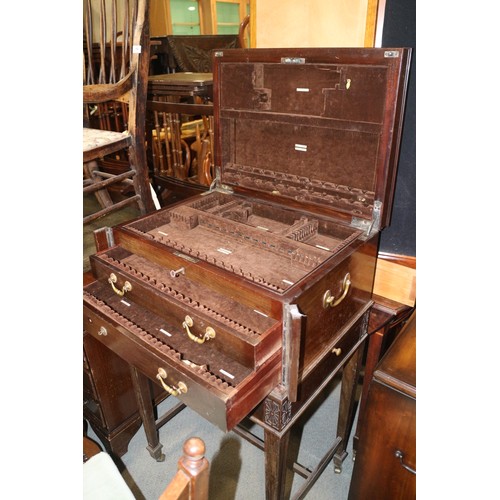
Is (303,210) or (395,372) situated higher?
(303,210)

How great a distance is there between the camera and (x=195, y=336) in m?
1.11

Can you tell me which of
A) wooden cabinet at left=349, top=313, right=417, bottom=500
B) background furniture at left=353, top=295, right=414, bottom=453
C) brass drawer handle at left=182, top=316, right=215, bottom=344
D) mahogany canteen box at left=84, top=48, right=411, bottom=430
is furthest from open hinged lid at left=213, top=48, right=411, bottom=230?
brass drawer handle at left=182, top=316, right=215, bottom=344

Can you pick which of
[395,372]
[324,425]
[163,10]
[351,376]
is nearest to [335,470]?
[324,425]

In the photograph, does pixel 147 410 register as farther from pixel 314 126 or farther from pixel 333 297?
pixel 314 126

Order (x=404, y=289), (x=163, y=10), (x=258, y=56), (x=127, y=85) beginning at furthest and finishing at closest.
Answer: (x=163, y=10) → (x=127, y=85) → (x=404, y=289) → (x=258, y=56)

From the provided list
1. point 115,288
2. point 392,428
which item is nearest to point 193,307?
point 115,288

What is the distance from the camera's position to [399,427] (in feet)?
3.89

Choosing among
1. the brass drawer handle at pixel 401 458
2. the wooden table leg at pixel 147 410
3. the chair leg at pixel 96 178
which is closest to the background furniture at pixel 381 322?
the brass drawer handle at pixel 401 458

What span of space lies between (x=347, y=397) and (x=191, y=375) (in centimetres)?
89

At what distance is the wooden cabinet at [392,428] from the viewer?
1148 millimetres

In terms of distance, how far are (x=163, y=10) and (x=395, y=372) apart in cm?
735

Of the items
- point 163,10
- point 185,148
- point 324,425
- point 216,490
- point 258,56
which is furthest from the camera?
point 163,10

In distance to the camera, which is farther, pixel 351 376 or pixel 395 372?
pixel 351 376

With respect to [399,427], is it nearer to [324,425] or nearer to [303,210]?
[303,210]
